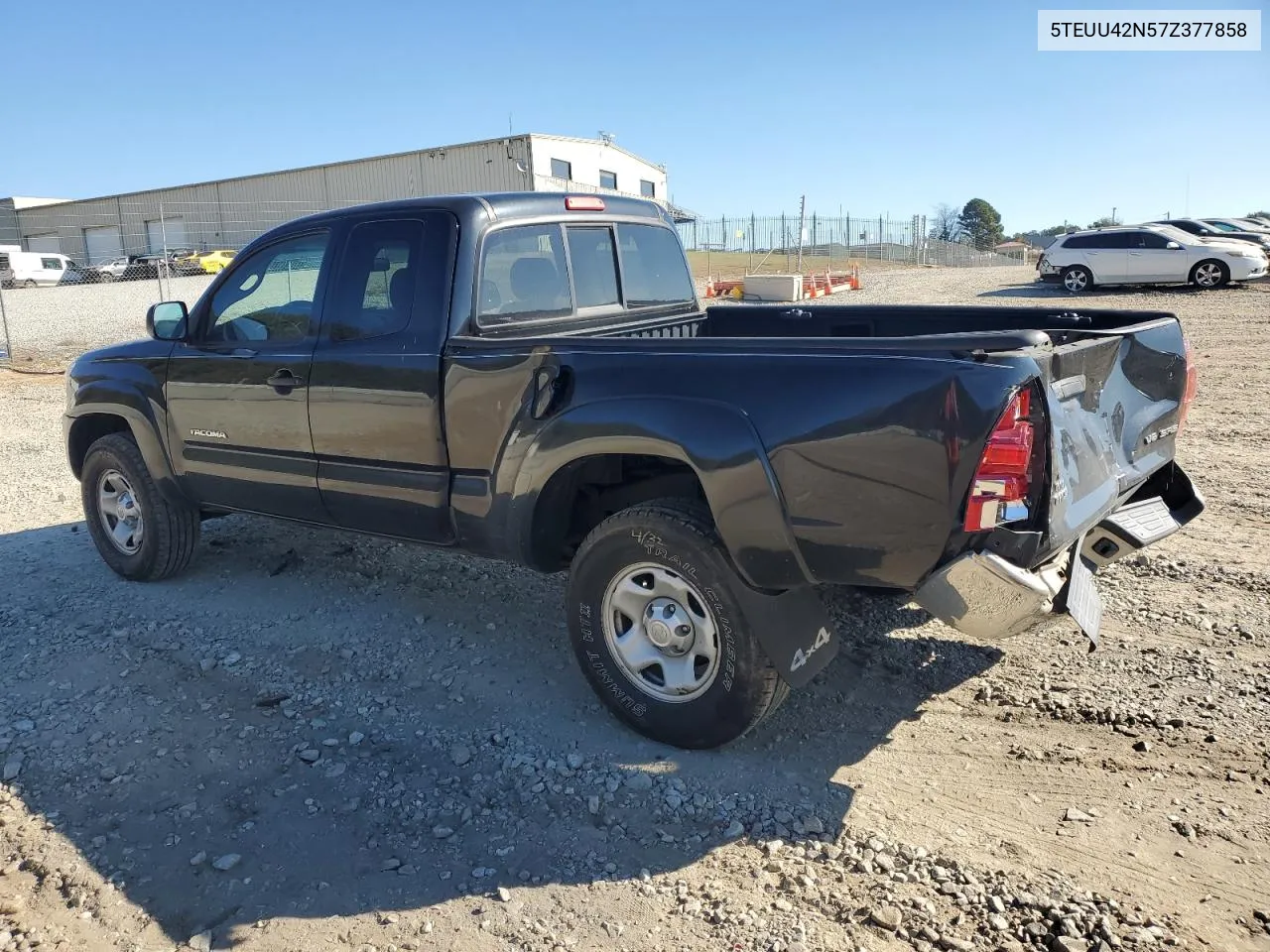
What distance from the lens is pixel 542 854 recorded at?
2.99 m

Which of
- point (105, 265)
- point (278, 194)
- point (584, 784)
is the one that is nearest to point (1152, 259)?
point (584, 784)

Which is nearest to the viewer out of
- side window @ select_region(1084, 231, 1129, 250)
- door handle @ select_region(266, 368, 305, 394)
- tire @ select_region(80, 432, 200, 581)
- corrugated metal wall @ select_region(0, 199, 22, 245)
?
door handle @ select_region(266, 368, 305, 394)

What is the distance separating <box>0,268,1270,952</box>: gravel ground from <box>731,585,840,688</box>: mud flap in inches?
16.0

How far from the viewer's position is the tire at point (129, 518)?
5.26 metres

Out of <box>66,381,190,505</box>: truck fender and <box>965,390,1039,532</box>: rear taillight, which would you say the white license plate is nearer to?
<box>965,390,1039,532</box>: rear taillight

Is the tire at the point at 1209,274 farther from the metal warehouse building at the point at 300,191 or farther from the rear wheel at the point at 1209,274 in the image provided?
the metal warehouse building at the point at 300,191

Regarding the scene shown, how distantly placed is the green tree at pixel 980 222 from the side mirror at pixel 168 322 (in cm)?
8404

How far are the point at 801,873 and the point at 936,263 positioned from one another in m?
49.5

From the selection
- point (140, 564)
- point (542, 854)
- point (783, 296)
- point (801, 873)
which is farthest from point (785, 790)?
point (783, 296)

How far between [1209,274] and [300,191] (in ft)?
103

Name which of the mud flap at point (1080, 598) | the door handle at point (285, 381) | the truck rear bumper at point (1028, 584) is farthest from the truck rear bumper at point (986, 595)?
the door handle at point (285, 381)

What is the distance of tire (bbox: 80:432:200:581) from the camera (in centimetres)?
526

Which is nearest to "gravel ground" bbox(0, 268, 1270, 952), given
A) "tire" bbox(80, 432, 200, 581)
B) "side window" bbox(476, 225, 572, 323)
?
"tire" bbox(80, 432, 200, 581)

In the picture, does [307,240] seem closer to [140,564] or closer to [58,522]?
[140,564]
